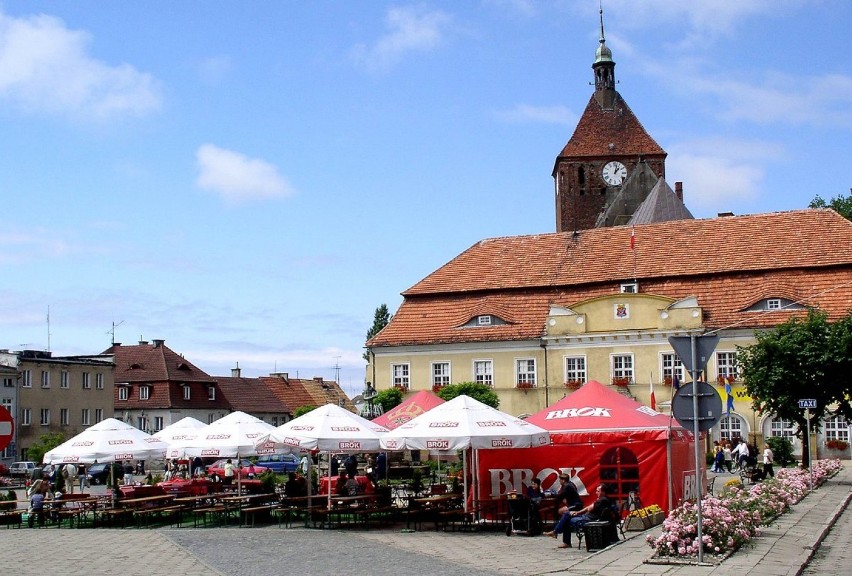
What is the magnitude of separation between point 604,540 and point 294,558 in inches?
206

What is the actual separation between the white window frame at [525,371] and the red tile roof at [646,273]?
1.20m

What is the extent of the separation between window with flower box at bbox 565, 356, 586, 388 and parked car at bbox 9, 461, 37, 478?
25.2m

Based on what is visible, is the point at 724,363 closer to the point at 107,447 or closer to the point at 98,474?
the point at 98,474

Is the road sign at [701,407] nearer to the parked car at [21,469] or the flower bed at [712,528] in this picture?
the flower bed at [712,528]

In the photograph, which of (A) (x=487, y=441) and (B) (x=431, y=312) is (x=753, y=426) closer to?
(B) (x=431, y=312)

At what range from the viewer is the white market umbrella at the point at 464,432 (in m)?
21.9

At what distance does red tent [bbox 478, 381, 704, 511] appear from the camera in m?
23.6

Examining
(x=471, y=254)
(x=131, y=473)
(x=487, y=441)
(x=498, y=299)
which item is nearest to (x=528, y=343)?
(x=498, y=299)

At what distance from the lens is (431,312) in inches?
2184

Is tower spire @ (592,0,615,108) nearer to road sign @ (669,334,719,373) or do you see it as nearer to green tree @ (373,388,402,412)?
green tree @ (373,388,402,412)

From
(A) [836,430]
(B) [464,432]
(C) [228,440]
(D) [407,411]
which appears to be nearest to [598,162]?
(A) [836,430]

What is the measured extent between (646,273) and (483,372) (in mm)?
8858

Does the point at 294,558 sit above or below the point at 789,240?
below

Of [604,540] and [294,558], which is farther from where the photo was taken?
[604,540]
